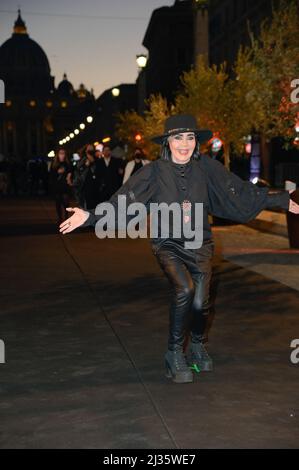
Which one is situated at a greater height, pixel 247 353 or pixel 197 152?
pixel 197 152

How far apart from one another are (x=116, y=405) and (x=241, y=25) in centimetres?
Result: 5348

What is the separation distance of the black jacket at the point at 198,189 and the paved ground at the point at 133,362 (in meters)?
1.03

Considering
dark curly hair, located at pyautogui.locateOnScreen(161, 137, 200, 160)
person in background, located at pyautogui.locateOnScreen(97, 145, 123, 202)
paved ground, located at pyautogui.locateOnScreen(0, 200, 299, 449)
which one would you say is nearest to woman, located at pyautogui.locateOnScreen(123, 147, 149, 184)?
person in background, located at pyautogui.locateOnScreen(97, 145, 123, 202)

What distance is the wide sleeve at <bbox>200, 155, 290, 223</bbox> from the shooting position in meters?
6.02

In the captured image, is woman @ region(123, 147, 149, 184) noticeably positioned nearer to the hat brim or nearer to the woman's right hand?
the hat brim

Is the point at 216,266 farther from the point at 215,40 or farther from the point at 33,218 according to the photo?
the point at 215,40

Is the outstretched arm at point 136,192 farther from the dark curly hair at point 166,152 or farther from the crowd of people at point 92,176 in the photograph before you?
the crowd of people at point 92,176

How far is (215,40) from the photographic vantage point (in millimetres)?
66438

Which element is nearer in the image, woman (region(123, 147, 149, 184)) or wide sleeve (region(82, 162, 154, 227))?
wide sleeve (region(82, 162, 154, 227))

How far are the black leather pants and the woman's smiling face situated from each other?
0.55 metres

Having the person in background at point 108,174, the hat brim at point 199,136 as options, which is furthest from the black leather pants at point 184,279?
the person in background at point 108,174
